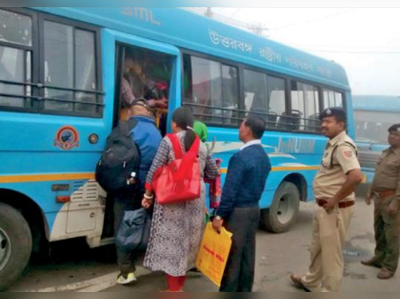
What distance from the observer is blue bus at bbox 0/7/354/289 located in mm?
3064

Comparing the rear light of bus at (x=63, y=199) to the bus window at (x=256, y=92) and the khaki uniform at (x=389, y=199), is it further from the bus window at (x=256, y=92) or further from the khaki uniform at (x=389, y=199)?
the khaki uniform at (x=389, y=199)

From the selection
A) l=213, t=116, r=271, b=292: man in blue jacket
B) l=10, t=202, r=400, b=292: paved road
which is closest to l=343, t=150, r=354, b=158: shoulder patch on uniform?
l=213, t=116, r=271, b=292: man in blue jacket

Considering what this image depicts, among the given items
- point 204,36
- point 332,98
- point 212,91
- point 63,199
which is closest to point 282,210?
point 332,98

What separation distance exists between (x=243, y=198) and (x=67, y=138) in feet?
5.27

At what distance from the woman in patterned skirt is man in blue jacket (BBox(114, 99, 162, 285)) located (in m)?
0.32

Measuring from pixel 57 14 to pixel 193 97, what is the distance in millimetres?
1752

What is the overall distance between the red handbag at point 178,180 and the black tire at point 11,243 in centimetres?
117

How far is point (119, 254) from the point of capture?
3447 mm

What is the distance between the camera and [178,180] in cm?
301

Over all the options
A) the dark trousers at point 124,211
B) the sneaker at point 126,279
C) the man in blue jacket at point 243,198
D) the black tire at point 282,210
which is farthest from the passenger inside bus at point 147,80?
the black tire at point 282,210

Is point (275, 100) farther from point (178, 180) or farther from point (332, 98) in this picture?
point (178, 180)

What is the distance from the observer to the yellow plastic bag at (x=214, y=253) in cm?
293

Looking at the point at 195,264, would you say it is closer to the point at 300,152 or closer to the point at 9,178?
the point at 9,178

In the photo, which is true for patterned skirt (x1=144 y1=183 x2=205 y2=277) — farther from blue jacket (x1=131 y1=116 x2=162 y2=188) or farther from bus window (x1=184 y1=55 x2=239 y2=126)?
bus window (x1=184 y1=55 x2=239 y2=126)
